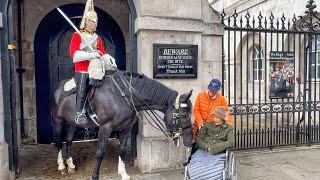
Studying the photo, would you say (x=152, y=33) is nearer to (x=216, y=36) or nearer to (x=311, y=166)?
(x=216, y=36)

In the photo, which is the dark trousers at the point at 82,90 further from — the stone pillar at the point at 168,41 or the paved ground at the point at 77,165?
the paved ground at the point at 77,165

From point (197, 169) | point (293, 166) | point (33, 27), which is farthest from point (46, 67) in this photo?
point (293, 166)

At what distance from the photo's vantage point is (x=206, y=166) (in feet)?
12.3

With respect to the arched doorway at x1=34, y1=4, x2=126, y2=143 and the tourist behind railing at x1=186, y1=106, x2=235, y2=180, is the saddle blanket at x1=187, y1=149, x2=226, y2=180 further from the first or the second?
the arched doorway at x1=34, y1=4, x2=126, y2=143

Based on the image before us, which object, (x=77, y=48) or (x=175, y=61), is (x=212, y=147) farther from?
(x=77, y=48)

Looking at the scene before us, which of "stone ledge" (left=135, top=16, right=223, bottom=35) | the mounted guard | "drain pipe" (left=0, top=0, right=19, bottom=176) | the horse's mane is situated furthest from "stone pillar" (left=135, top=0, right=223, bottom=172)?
"drain pipe" (left=0, top=0, right=19, bottom=176)

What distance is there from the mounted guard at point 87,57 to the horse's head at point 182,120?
4.21 ft

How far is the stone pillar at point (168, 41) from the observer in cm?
A: 525

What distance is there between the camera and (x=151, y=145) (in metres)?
5.26

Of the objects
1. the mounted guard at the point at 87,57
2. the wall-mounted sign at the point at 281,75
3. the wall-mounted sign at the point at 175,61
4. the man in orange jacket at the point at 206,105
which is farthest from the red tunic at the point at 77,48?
the wall-mounted sign at the point at 281,75

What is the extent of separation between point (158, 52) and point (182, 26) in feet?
2.31

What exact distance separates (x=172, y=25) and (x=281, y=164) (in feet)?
11.7

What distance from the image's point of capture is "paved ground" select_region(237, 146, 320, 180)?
16.7 ft

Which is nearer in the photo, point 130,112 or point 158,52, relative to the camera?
point 130,112
